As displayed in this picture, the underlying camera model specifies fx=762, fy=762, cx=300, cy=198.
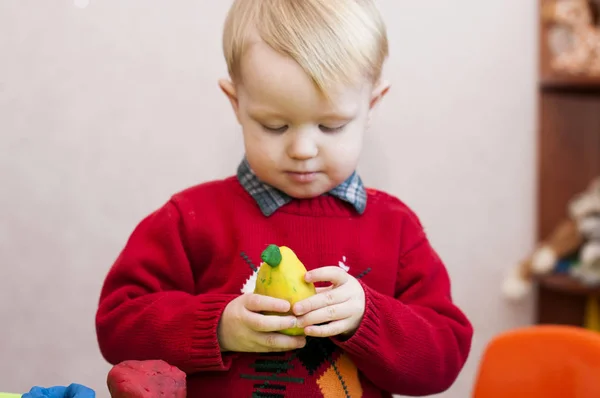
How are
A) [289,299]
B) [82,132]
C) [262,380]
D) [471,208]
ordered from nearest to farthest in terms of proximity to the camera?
[289,299] < [262,380] < [82,132] < [471,208]

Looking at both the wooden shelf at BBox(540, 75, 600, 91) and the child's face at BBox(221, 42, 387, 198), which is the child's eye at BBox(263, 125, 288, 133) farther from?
the wooden shelf at BBox(540, 75, 600, 91)

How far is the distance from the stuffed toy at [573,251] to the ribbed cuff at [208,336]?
3.08ft

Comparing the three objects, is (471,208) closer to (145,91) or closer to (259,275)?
(145,91)

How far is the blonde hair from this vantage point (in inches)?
33.9

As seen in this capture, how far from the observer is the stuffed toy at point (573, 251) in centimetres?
163

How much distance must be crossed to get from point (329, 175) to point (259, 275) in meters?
0.18

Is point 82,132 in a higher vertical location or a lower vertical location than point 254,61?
lower

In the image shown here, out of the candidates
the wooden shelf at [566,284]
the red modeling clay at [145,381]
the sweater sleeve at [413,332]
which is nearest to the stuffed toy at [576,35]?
the wooden shelf at [566,284]

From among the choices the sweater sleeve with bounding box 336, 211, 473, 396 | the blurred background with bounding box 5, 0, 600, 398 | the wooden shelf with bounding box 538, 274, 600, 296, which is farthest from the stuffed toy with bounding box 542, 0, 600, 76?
the sweater sleeve with bounding box 336, 211, 473, 396

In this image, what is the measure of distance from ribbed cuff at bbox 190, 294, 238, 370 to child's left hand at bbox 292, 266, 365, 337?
0.11 m

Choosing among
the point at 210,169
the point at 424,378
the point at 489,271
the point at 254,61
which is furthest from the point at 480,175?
the point at 254,61

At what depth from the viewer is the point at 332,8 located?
900 millimetres

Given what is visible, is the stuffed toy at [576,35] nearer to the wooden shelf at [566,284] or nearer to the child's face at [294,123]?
the wooden shelf at [566,284]

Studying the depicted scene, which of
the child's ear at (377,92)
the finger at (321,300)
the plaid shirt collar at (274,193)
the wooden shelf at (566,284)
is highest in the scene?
the child's ear at (377,92)
